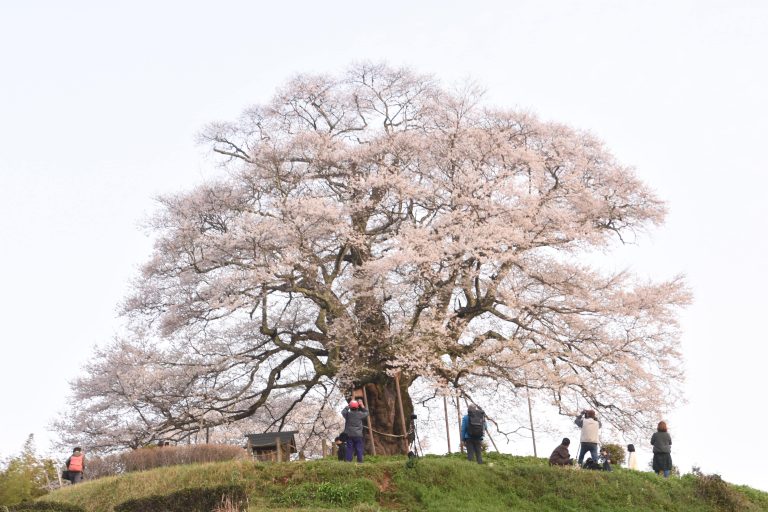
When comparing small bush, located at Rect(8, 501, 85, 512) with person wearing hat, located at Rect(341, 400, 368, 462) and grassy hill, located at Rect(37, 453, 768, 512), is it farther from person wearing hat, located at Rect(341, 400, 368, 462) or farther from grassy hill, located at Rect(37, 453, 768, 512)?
person wearing hat, located at Rect(341, 400, 368, 462)

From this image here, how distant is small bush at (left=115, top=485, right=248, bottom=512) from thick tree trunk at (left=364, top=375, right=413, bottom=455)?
10.3 m

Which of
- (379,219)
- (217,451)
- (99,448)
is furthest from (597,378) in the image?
(99,448)

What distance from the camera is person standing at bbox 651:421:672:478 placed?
1043 inches

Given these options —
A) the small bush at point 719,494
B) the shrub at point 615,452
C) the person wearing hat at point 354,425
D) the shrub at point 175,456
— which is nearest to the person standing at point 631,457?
the shrub at point 615,452

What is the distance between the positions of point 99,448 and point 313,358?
8001mm

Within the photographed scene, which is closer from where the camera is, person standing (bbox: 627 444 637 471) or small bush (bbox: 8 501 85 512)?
small bush (bbox: 8 501 85 512)

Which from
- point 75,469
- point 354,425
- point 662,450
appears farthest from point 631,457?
point 75,469

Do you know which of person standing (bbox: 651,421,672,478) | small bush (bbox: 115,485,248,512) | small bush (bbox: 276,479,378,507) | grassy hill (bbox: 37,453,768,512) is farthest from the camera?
person standing (bbox: 651,421,672,478)

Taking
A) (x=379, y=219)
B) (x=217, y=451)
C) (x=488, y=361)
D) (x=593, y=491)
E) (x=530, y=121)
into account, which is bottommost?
(x=593, y=491)

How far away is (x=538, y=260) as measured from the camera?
3081 cm

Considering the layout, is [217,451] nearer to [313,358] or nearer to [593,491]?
[313,358]

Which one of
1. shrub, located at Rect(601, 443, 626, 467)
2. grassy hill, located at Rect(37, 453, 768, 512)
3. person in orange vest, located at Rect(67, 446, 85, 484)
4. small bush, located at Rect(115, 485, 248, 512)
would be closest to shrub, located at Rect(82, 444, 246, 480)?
person in orange vest, located at Rect(67, 446, 85, 484)

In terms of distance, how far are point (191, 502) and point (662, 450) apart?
543 inches

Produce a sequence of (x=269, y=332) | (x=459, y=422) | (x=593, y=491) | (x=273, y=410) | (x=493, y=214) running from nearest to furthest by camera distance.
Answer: (x=593, y=491) < (x=459, y=422) < (x=493, y=214) < (x=269, y=332) < (x=273, y=410)
